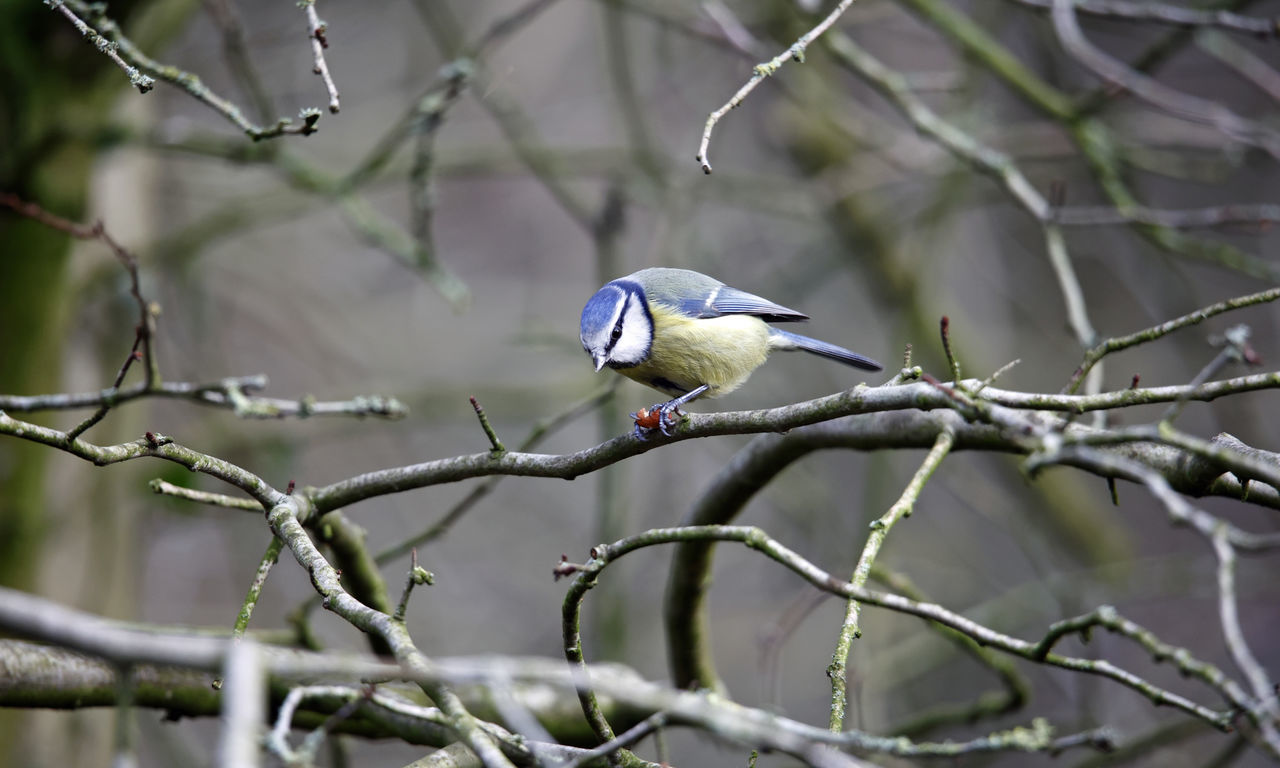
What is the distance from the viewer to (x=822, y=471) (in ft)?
23.6

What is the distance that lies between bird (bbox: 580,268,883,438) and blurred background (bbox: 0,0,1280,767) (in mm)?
264

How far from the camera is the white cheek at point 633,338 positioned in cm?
300

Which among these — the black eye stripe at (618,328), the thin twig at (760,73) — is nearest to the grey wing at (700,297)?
the black eye stripe at (618,328)

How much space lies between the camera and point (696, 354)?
3.06m

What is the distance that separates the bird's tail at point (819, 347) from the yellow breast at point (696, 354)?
0.64 feet

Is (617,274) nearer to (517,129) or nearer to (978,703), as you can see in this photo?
(517,129)

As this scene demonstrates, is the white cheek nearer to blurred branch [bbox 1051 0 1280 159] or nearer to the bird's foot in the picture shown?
the bird's foot

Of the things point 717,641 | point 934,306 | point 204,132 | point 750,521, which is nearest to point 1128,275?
point 934,306

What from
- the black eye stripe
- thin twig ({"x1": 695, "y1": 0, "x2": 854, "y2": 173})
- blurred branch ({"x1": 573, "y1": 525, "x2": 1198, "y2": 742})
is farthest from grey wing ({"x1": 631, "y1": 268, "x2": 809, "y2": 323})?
blurred branch ({"x1": 573, "y1": 525, "x2": 1198, "y2": 742})

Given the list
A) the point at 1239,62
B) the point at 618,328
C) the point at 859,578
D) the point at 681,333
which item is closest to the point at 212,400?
the point at 859,578

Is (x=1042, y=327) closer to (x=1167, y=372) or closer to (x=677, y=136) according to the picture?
(x=1167, y=372)

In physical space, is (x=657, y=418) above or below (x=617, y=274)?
below

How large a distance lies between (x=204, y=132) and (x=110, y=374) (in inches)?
45.9

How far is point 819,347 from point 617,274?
1.61 metres
